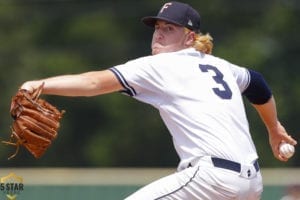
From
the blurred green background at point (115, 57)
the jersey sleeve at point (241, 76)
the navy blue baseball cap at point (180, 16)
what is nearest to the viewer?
the navy blue baseball cap at point (180, 16)

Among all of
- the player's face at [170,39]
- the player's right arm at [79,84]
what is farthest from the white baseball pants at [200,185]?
the player's face at [170,39]

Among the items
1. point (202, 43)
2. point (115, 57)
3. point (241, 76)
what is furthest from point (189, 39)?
point (115, 57)

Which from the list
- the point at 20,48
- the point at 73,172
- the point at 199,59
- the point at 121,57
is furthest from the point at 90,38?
the point at 199,59

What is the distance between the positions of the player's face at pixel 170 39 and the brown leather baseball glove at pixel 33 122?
22.5 inches

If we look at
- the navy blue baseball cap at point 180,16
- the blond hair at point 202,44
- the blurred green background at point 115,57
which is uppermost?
the navy blue baseball cap at point 180,16

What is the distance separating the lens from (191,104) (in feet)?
14.7

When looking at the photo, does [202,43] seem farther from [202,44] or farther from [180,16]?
[180,16]

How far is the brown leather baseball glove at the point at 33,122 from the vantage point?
4.50 meters

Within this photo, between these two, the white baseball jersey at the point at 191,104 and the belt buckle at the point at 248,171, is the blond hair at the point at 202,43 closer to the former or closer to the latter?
the white baseball jersey at the point at 191,104

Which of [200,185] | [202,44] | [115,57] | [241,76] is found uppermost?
[202,44]

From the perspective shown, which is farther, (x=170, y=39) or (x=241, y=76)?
(x=241, y=76)

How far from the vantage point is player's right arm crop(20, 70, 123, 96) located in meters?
4.31

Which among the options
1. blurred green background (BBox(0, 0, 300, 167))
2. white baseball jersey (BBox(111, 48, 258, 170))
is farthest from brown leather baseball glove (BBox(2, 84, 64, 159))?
blurred green background (BBox(0, 0, 300, 167))

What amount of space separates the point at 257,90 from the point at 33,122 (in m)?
1.18
